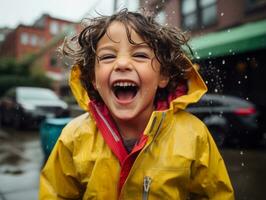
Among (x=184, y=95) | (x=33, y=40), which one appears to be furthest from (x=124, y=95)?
(x=33, y=40)

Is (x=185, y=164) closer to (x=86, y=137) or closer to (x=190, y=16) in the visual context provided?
(x=86, y=137)

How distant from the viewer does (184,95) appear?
2158mm

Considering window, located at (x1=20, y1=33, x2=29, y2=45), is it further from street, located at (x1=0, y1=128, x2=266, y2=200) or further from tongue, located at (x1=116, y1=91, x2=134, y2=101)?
tongue, located at (x1=116, y1=91, x2=134, y2=101)

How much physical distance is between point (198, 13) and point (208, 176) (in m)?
12.8

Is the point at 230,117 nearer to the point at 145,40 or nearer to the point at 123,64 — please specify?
the point at 145,40

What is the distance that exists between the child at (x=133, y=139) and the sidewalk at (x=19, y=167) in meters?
2.63

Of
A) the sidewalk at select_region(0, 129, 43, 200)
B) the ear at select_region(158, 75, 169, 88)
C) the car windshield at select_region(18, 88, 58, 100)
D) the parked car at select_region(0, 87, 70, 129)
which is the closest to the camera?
the ear at select_region(158, 75, 169, 88)

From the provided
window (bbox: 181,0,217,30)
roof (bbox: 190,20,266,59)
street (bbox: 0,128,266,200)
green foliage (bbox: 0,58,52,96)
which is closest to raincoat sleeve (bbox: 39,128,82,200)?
street (bbox: 0,128,266,200)

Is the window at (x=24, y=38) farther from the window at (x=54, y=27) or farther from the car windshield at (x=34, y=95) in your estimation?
the car windshield at (x=34, y=95)

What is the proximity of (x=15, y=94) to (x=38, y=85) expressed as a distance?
63.9 ft

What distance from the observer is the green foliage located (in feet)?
98.0

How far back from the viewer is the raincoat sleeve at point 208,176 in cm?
186

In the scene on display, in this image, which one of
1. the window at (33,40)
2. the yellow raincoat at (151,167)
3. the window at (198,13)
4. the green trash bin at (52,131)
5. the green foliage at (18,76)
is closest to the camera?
the yellow raincoat at (151,167)

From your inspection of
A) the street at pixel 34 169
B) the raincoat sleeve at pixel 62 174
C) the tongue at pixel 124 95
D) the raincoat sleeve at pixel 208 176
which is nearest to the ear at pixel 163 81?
the tongue at pixel 124 95
